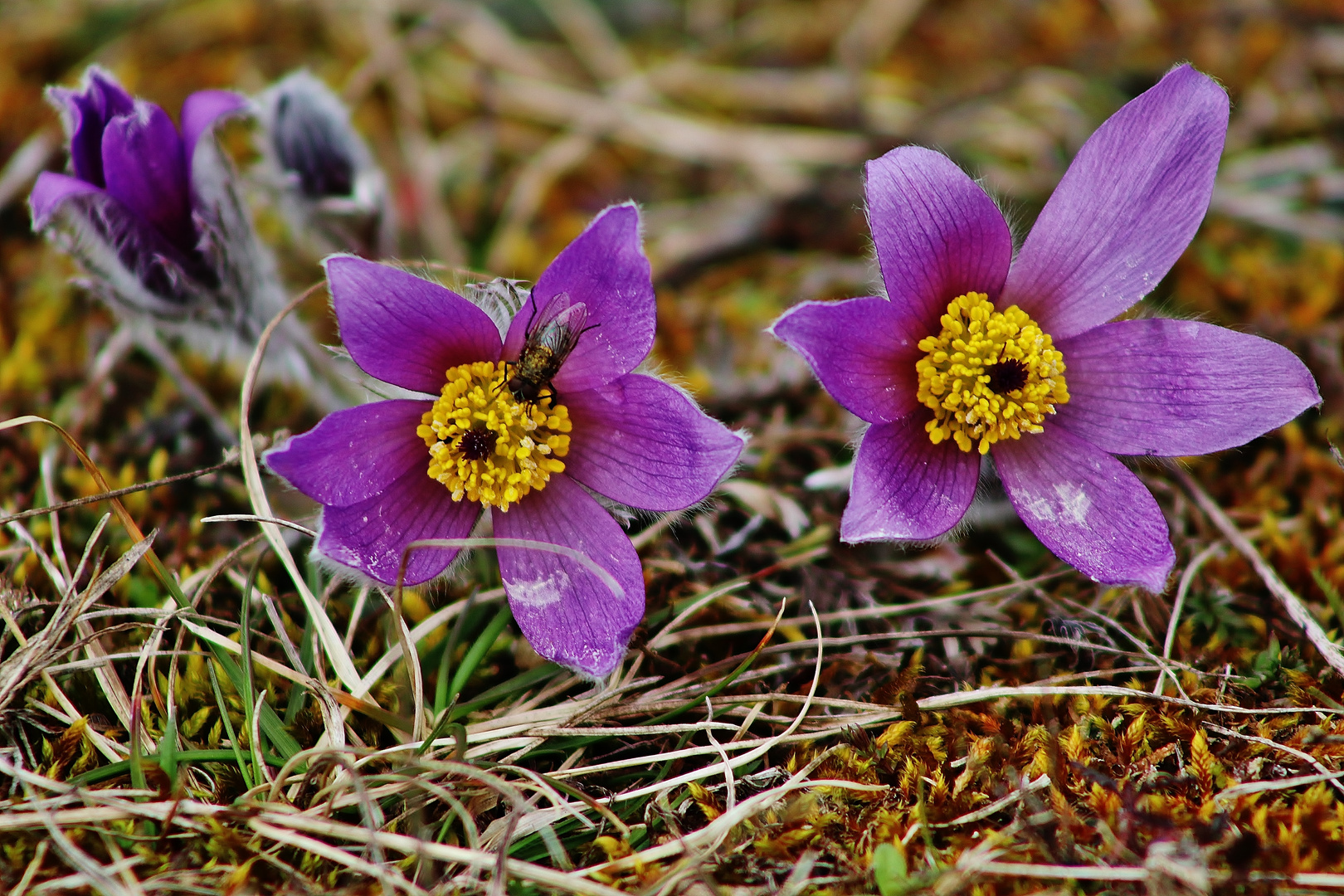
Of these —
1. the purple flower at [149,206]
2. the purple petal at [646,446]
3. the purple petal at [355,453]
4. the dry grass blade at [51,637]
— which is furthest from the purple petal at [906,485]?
the purple flower at [149,206]

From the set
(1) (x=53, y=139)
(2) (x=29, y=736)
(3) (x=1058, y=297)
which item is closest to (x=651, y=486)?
(3) (x=1058, y=297)

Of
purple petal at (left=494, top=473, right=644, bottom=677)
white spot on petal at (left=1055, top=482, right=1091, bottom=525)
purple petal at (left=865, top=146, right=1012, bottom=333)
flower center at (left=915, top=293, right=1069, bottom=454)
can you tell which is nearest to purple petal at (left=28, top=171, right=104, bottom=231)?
purple petal at (left=494, top=473, right=644, bottom=677)

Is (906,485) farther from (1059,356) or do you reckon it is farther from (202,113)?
(202,113)

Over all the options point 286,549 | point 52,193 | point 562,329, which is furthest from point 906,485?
point 52,193

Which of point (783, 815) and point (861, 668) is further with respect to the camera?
point (861, 668)

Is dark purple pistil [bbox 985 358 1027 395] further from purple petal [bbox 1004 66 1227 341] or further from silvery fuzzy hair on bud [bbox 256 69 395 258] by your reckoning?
silvery fuzzy hair on bud [bbox 256 69 395 258]

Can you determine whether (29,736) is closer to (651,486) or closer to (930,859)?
(651,486)
